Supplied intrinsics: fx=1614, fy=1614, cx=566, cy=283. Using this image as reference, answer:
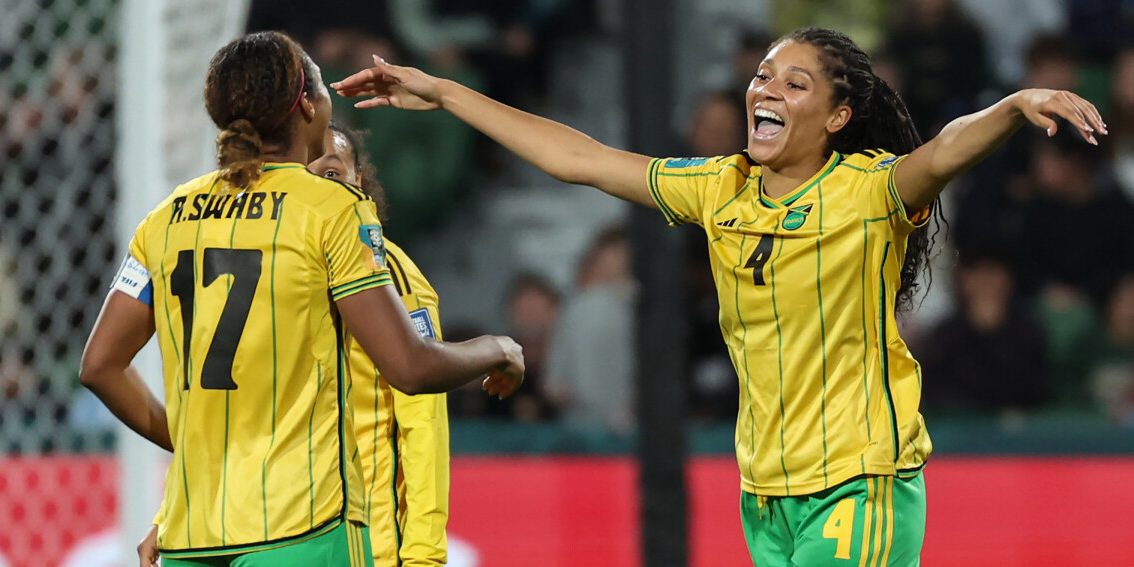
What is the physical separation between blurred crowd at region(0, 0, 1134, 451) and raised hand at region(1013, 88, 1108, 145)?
3577mm

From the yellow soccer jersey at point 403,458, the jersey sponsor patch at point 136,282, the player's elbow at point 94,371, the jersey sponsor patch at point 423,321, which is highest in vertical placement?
the jersey sponsor patch at point 136,282

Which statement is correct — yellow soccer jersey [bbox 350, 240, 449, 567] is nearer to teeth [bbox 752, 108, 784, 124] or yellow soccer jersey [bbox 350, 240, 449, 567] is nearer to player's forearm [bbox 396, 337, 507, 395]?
player's forearm [bbox 396, 337, 507, 395]

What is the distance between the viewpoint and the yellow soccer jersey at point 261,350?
8.89ft

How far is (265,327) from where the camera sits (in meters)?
2.71

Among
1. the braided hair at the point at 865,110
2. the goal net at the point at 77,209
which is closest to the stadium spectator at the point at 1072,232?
the goal net at the point at 77,209

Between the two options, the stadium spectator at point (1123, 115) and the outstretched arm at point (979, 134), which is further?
the stadium spectator at point (1123, 115)

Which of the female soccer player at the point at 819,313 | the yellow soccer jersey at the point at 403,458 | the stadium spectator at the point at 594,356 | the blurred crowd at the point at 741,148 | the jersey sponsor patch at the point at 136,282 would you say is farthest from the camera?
the stadium spectator at the point at 594,356

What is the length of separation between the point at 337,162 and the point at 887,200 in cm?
125

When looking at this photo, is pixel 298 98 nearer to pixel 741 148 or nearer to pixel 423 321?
pixel 423 321

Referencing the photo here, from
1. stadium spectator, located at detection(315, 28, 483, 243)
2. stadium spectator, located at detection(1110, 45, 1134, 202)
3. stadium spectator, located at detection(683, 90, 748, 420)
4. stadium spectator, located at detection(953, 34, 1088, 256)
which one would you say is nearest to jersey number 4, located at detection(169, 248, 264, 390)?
stadium spectator, located at detection(683, 90, 748, 420)

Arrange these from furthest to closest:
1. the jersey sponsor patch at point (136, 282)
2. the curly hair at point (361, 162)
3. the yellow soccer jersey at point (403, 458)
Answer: the curly hair at point (361, 162)
the yellow soccer jersey at point (403, 458)
the jersey sponsor patch at point (136, 282)

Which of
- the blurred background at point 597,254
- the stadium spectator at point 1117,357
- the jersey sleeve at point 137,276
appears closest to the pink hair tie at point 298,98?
the jersey sleeve at point 137,276

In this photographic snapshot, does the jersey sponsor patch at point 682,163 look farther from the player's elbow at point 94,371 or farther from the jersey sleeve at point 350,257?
the player's elbow at point 94,371

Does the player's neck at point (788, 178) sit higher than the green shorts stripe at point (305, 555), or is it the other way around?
the player's neck at point (788, 178)
